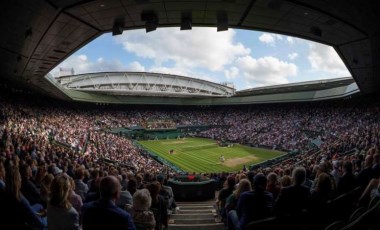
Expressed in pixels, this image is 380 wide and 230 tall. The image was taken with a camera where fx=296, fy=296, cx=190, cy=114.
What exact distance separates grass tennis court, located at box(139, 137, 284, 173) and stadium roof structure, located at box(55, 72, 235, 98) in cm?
1263

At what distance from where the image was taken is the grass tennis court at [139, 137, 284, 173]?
103ft

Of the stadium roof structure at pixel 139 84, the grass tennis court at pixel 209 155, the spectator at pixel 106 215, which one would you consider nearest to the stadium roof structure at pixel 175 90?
the stadium roof structure at pixel 139 84

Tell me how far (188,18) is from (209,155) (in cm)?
3015

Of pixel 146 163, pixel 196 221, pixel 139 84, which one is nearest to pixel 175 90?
pixel 139 84

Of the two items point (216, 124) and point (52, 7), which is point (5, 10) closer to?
point (52, 7)

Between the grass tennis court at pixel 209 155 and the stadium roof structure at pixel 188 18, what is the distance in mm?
21040

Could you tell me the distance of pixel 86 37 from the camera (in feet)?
35.2

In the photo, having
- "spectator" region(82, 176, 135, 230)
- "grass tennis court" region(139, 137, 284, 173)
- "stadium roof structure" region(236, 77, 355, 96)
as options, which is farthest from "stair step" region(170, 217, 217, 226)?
"stadium roof structure" region(236, 77, 355, 96)

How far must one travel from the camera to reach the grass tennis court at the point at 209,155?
1232 inches

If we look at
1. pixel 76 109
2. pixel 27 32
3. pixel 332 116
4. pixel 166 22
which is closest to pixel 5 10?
pixel 27 32

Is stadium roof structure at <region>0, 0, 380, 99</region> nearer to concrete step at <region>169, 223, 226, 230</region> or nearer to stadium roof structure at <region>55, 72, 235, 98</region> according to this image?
concrete step at <region>169, 223, 226, 230</region>

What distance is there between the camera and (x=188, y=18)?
28.8ft

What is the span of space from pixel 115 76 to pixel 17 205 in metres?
51.5

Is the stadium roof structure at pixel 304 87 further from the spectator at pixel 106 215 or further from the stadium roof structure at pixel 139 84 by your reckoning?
the spectator at pixel 106 215
